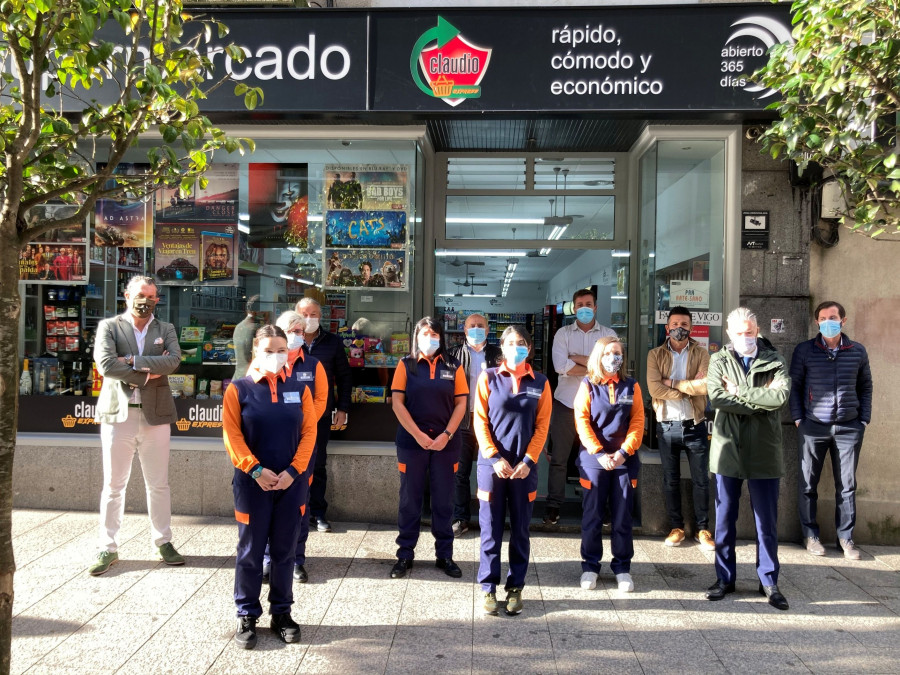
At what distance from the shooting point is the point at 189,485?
621 cm

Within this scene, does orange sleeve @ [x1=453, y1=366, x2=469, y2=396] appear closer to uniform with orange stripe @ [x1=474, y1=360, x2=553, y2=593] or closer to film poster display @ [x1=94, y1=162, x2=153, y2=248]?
uniform with orange stripe @ [x1=474, y1=360, x2=553, y2=593]

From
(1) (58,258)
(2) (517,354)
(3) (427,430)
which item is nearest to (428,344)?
(3) (427,430)

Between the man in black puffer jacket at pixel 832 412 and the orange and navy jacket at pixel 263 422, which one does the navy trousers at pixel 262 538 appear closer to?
the orange and navy jacket at pixel 263 422

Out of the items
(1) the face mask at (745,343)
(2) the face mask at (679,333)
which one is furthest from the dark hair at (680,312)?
(1) the face mask at (745,343)

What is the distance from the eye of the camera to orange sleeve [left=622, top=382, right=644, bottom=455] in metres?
4.66

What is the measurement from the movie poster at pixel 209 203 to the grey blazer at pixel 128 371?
1.83m

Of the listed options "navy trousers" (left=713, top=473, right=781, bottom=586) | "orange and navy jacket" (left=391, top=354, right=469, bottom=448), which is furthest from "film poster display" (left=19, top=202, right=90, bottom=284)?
"navy trousers" (left=713, top=473, right=781, bottom=586)

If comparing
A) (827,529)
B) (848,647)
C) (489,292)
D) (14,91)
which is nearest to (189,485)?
(14,91)

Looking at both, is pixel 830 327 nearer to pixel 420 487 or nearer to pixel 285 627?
pixel 420 487

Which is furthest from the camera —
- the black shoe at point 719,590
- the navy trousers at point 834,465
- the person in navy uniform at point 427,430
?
the navy trousers at point 834,465

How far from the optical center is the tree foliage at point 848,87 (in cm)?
367

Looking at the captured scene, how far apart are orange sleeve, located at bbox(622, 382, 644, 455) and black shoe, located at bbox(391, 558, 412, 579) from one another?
5.58ft

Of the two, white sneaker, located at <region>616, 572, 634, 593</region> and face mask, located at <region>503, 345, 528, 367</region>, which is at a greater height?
face mask, located at <region>503, 345, 528, 367</region>

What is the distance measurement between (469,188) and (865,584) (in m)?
4.87
